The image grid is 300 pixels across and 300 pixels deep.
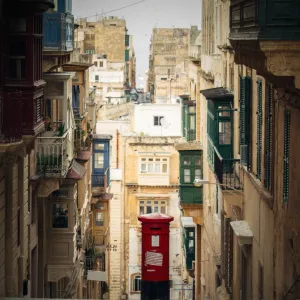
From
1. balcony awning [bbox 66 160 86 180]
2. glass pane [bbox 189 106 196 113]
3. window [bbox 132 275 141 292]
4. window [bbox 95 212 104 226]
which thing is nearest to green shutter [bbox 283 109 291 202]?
balcony awning [bbox 66 160 86 180]

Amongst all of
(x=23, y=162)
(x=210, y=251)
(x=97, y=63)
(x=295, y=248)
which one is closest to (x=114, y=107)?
(x=97, y=63)

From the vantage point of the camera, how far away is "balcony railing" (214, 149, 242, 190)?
19141mm

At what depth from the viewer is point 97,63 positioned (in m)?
82.0

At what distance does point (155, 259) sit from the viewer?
52.0 feet

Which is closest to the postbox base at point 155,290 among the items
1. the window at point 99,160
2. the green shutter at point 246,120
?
the green shutter at point 246,120

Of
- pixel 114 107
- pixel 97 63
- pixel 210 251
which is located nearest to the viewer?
pixel 210 251

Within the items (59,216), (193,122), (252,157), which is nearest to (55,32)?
(59,216)

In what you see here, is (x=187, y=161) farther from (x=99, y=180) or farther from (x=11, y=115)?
(x=11, y=115)

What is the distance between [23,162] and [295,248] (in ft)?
22.9

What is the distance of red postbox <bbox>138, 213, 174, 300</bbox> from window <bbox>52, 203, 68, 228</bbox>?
6.89m

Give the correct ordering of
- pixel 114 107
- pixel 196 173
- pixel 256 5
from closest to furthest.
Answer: pixel 256 5 < pixel 196 173 < pixel 114 107

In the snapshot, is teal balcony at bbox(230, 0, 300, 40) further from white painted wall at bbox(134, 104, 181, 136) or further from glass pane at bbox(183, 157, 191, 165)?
white painted wall at bbox(134, 104, 181, 136)

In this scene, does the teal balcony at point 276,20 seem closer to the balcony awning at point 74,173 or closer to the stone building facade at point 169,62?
the balcony awning at point 74,173

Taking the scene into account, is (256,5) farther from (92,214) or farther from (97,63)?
(97,63)
